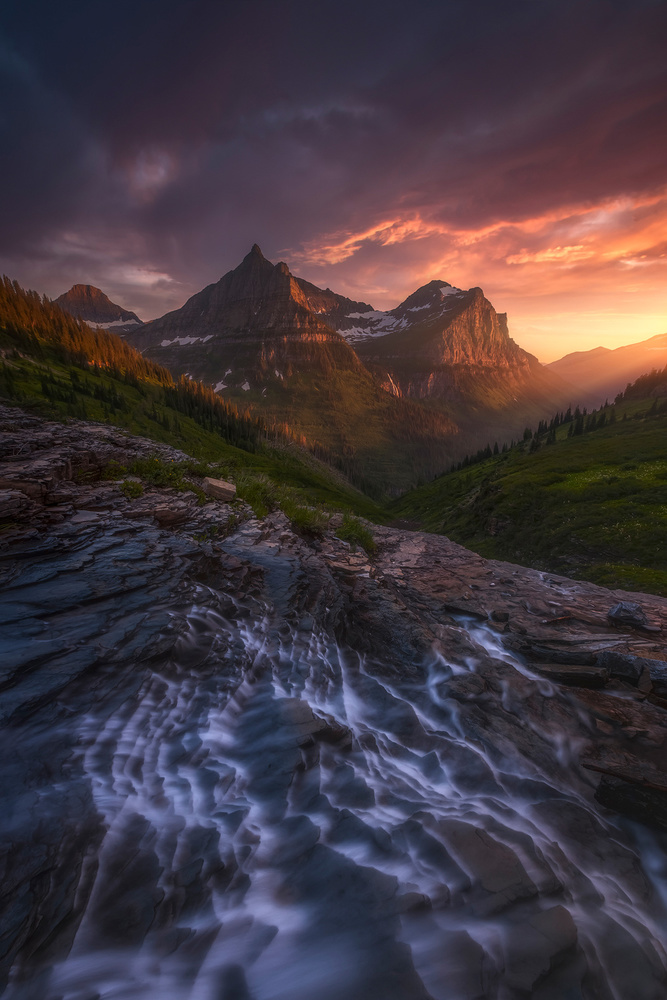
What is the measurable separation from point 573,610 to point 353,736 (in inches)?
401

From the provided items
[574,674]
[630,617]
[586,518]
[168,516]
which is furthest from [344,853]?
[586,518]

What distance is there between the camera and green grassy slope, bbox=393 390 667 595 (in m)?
23.0

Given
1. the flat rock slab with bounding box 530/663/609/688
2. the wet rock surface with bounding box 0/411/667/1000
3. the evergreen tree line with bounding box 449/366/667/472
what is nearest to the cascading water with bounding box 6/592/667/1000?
the wet rock surface with bounding box 0/411/667/1000

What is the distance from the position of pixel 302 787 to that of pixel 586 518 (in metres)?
31.8

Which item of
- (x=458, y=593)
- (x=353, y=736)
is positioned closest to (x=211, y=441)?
(x=458, y=593)

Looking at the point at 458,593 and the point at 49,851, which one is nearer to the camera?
the point at 49,851

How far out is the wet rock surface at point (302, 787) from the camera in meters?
3.92

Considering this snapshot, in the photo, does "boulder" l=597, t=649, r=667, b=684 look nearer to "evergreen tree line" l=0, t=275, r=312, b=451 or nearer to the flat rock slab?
the flat rock slab

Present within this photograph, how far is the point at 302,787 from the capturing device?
6008 mm

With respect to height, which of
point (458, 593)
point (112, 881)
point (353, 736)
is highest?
point (112, 881)

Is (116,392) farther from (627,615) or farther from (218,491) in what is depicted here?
(627,615)

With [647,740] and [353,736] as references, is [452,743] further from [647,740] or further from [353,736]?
[647,740]

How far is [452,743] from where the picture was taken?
7477mm

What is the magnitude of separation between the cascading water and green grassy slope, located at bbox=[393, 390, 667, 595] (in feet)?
52.3
